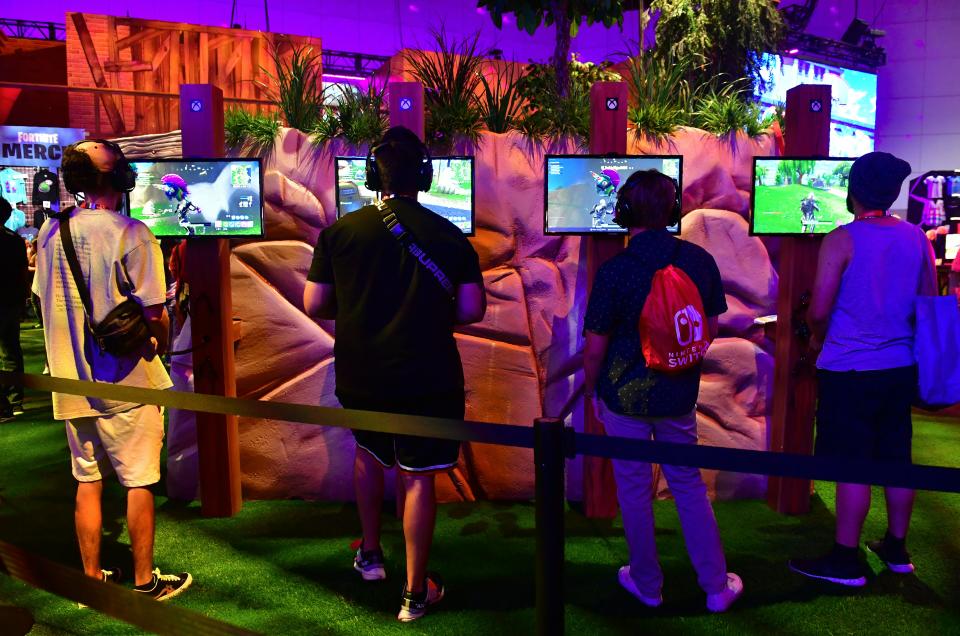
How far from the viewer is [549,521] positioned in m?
1.54

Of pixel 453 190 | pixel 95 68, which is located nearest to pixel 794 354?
pixel 453 190

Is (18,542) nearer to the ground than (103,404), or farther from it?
nearer to the ground

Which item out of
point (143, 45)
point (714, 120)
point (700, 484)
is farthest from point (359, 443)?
point (143, 45)

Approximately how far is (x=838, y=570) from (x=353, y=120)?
2843 millimetres

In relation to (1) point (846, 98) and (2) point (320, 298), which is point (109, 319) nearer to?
(2) point (320, 298)

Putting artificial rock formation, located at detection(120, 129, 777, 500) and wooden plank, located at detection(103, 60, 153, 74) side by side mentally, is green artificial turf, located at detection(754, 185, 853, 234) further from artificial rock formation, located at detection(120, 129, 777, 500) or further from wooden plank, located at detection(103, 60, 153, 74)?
wooden plank, located at detection(103, 60, 153, 74)

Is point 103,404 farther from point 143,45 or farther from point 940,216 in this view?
point 940,216

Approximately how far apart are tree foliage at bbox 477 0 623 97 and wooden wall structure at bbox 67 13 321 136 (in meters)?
6.12

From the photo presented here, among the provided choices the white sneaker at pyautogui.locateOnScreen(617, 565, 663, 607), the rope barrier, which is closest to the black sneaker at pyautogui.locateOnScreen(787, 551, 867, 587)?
the white sneaker at pyautogui.locateOnScreen(617, 565, 663, 607)

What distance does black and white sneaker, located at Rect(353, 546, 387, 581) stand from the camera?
9.74 ft

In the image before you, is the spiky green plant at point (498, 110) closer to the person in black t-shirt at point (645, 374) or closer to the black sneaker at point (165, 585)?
the person in black t-shirt at point (645, 374)

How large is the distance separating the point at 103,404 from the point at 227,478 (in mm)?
1261

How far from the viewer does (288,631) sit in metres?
2.62

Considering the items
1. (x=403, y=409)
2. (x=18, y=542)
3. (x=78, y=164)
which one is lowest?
(x=18, y=542)
